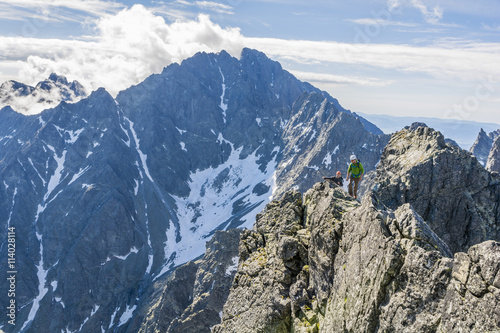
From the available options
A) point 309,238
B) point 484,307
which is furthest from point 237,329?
point 484,307

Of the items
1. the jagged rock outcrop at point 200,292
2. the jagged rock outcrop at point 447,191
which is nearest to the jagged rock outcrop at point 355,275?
the jagged rock outcrop at point 447,191

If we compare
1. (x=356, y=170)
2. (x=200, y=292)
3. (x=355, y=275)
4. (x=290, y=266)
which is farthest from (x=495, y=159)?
(x=355, y=275)

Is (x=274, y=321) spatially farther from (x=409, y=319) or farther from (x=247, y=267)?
(x=409, y=319)

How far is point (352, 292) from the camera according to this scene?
1686 centimetres

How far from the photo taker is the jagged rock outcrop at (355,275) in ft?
40.3

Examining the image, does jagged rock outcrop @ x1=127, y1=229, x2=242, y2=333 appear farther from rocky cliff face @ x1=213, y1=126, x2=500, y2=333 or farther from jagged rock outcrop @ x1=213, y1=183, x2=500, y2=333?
jagged rock outcrop @ x1=213, y1=183, x2=500, y2=333

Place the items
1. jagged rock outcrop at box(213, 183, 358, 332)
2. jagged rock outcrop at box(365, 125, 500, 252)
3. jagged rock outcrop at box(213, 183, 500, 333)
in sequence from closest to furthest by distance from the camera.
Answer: jagged rock outcrop at box(213, 183, 500, 333) < jagged rock outcrop at box(213, 183, 358, 332) < jagged rock outcrop at box(365, 125, 500, 252)

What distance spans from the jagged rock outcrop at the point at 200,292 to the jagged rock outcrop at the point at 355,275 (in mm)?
89131

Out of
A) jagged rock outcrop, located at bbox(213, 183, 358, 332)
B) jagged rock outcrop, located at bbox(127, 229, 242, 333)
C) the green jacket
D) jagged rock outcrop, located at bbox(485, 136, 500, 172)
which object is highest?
the green jacket

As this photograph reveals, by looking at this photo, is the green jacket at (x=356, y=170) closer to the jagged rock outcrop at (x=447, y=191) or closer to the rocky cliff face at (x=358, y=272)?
the rocky cliff face at (x=358, y=272)

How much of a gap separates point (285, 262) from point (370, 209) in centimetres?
801

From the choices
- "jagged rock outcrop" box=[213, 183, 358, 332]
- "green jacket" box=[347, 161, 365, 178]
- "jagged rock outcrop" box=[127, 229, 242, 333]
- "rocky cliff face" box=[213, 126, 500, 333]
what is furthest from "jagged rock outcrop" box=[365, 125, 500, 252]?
"jagged rock outcrop" box=[127, 229, 242, 333]

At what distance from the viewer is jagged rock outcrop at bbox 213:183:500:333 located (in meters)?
12.3

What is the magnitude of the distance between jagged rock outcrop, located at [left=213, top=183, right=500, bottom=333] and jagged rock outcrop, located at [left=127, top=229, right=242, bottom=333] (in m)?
89.1
